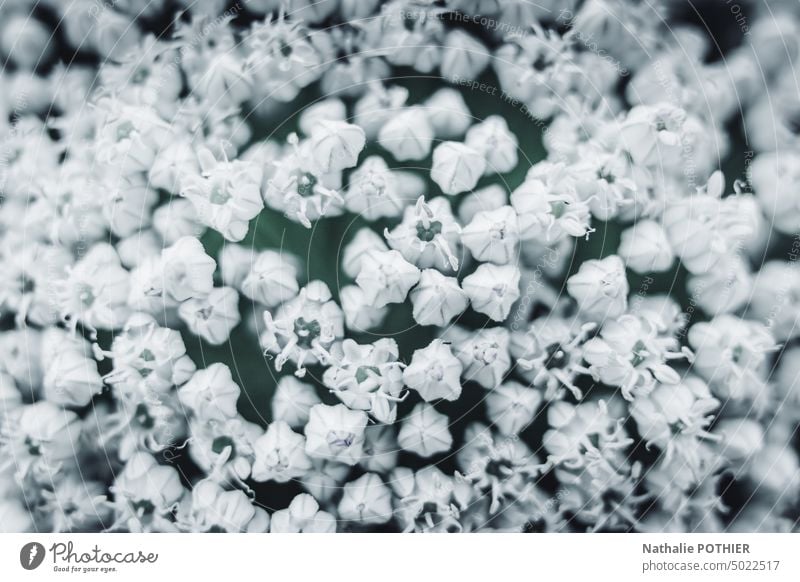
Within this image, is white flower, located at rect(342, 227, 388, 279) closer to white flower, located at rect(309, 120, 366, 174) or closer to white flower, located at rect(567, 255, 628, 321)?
white flower, located at rect(309, 120, 366, 174)

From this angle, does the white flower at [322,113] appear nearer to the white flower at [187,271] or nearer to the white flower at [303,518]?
the white flower at [187,271]

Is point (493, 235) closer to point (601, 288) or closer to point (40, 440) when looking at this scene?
point (601, 288)

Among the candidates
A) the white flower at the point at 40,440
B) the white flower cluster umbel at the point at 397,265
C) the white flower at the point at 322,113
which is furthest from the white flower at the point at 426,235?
the white flower at the point at 40,440

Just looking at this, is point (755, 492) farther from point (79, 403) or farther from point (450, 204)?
point (79, 403)

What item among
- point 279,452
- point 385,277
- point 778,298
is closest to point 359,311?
point 385,277

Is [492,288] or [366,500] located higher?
[492,288]
